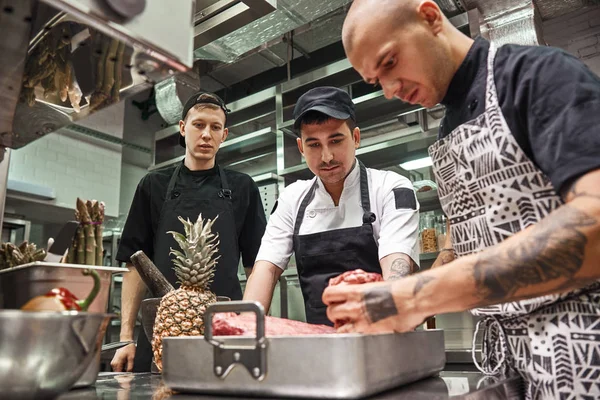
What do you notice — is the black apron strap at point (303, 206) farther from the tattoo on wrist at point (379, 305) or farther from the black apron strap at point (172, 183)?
the tattoo on wrist at point (379, 305)

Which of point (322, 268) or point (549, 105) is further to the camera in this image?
point (322, 268)

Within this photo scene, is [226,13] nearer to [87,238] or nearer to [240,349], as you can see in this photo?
[87,238]

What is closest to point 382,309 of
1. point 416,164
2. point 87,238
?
point 87,238

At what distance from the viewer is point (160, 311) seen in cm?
135

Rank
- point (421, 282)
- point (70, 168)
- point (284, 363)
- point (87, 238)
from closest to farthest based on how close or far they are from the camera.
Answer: point (284, 363) → point (421, 282) → point (87, 238) → point (70, 168)

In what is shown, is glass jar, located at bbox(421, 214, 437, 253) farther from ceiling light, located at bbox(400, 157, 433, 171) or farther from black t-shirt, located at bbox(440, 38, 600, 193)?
black t-shirt, located at bbox(440, 38, 600, 193)

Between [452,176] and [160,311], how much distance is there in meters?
0.86

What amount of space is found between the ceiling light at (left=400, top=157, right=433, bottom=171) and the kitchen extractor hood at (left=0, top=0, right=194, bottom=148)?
10.8 feet

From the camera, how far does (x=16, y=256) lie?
124 cm

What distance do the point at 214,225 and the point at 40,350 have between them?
1.75 meters

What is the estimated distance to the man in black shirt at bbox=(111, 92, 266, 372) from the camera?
7.86 feet

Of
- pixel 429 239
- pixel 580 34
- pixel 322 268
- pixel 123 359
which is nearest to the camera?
pixel 123 359

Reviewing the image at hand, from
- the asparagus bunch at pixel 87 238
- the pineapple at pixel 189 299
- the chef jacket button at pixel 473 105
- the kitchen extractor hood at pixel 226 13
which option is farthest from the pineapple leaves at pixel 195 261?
the kitchen extractor hood at pixel 226 13

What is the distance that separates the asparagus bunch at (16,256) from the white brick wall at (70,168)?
4332 mm
